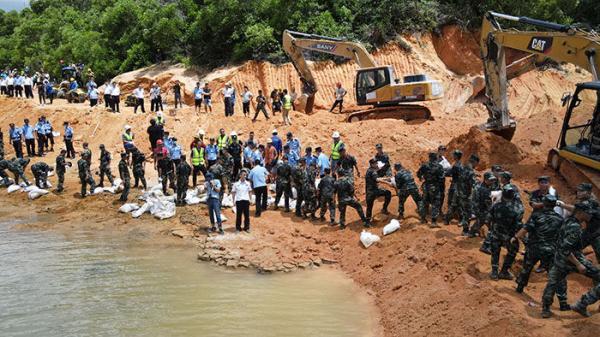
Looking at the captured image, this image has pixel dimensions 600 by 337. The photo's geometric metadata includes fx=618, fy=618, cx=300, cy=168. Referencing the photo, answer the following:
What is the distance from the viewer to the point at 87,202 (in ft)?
60.2

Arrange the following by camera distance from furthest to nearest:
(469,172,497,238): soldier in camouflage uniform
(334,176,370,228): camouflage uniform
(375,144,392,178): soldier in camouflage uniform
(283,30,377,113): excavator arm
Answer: (283,30,377,113): excavator arm → (375,144,392,178): soldier in camouflage uniform → (334,176,370,228): camouflage uniform → (469,172,497,238): soldier in camouflage uniform

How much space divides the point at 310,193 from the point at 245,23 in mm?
17787

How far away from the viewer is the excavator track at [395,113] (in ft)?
77.8

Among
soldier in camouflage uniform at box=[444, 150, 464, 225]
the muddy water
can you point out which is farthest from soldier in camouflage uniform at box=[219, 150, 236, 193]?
soldier in camouflage uniform at box=[444, 150, 464, 225]

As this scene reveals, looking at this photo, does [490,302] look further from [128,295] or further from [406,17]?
[406,17]

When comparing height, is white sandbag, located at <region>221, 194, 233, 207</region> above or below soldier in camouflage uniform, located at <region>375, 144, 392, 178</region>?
below

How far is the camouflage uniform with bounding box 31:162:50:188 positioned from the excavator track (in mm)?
11002

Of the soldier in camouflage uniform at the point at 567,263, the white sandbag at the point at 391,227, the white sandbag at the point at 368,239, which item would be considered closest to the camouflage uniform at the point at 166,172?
the white sandbag at the point at 368,239

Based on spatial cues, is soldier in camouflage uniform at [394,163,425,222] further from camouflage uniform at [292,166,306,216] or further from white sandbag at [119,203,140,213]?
white sandbag at [119,203,140,213]

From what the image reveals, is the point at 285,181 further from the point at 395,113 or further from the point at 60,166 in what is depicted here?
the point at 395,113

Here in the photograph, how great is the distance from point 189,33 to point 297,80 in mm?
6933

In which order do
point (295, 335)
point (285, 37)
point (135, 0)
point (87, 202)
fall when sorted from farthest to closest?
point (135, 0)
point (285, 37)
point (87, 202)
point (295, 335)

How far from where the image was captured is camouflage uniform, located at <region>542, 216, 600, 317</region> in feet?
27.9

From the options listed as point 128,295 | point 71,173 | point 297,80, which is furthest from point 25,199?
point 297,80
